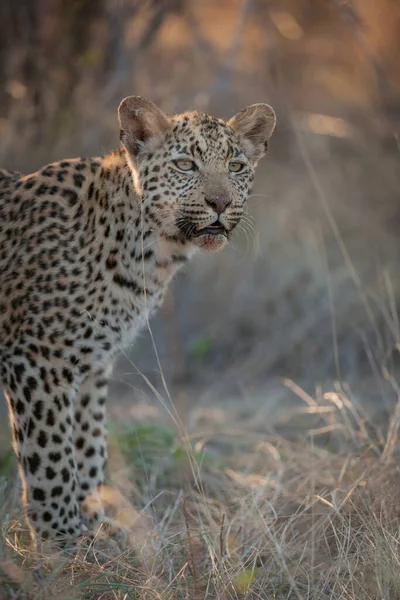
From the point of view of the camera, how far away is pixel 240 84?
526 inches

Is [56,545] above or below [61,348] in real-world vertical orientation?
below

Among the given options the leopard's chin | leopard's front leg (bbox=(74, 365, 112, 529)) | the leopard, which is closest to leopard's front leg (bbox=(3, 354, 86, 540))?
the leopard

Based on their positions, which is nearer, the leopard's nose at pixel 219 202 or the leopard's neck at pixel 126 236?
the leopard's nose at pixel 219 202

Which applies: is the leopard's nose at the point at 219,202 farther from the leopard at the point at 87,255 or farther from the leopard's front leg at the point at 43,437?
the leopard's front leg at the point at 43,437

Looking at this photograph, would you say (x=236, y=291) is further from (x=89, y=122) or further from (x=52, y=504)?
(x=52, y=504)

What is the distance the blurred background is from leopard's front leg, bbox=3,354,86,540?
3500mm

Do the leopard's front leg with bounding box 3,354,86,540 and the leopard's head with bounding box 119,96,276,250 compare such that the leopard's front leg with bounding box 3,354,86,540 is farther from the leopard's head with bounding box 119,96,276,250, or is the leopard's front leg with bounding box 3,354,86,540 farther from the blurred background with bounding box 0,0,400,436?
the blurred background with bounding box 0,0,400,436

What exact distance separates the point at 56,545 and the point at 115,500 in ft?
2.92

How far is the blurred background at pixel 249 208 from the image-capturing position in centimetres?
1027

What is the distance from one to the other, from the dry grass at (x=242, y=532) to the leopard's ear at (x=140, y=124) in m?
1.83

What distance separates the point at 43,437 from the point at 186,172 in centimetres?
178

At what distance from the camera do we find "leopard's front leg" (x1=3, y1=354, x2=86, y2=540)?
223 inches

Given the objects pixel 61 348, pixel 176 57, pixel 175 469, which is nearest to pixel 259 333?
pixel 175 469

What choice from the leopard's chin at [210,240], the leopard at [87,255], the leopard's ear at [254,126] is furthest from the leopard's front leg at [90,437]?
the leopard's ear at [254,126]
